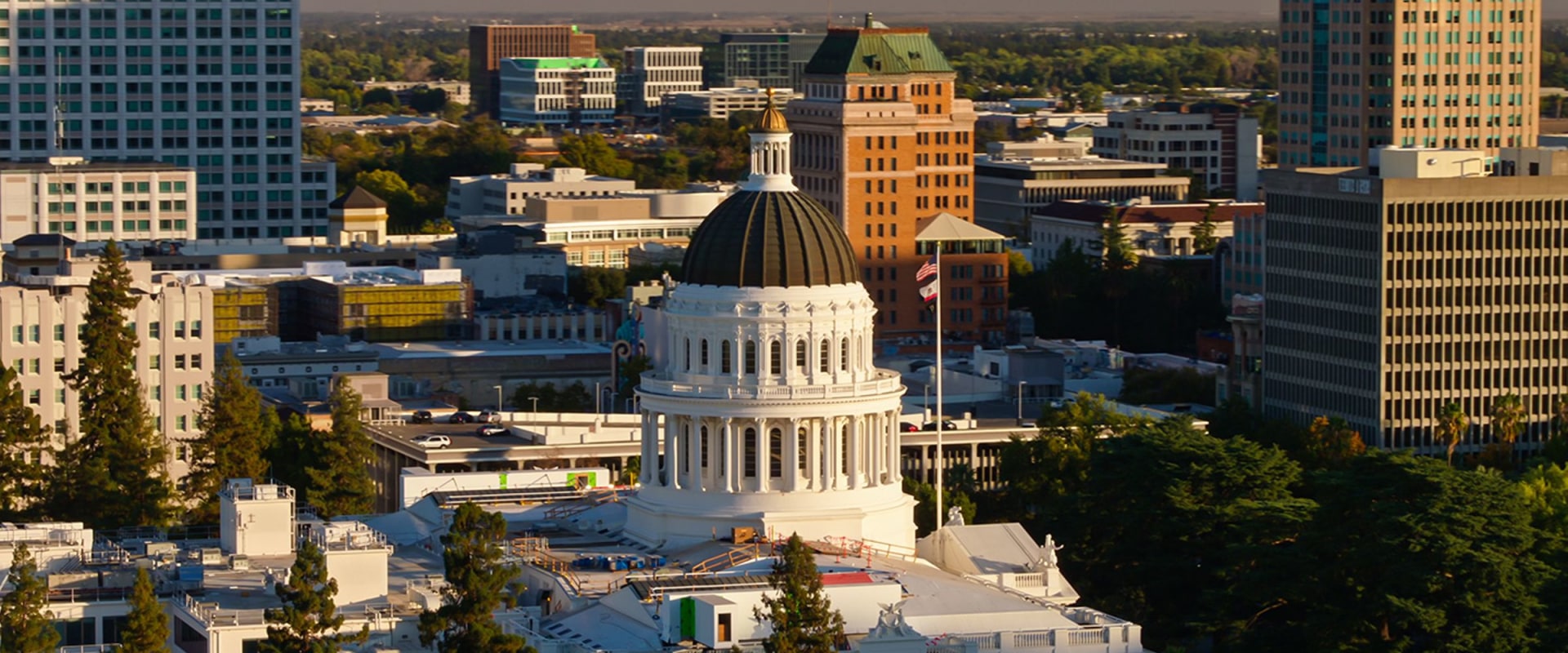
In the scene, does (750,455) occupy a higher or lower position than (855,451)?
lower

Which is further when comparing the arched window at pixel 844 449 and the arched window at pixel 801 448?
the arched window at pixel 844 449

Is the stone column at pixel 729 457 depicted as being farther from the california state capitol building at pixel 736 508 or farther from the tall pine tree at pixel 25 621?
the tall pine tree at pixel 25 621

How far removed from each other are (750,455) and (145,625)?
3625 cm

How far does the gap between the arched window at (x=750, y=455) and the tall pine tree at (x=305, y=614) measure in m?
28.0

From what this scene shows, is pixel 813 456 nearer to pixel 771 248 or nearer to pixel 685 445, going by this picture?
pixel 685 445

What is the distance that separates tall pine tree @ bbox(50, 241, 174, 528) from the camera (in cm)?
18175

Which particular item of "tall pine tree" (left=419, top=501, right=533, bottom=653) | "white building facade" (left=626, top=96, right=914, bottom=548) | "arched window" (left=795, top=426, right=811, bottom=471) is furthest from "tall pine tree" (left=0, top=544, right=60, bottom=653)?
"arched window" (left=795, top=426, right=811, bottom=471)

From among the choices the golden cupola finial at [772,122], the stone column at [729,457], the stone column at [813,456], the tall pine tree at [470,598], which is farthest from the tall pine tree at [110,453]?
the tall pine tree at [470,598]

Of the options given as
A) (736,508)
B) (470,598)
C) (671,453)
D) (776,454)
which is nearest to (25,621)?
(470,598)

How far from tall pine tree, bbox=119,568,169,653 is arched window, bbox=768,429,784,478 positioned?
112 ft

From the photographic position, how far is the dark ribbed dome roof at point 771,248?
16200 cm

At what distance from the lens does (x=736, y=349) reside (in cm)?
16225

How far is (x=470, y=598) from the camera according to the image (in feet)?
451

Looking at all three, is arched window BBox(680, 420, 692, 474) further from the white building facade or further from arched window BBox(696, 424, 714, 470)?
arched window BBox(696, 424, 714, 470)
